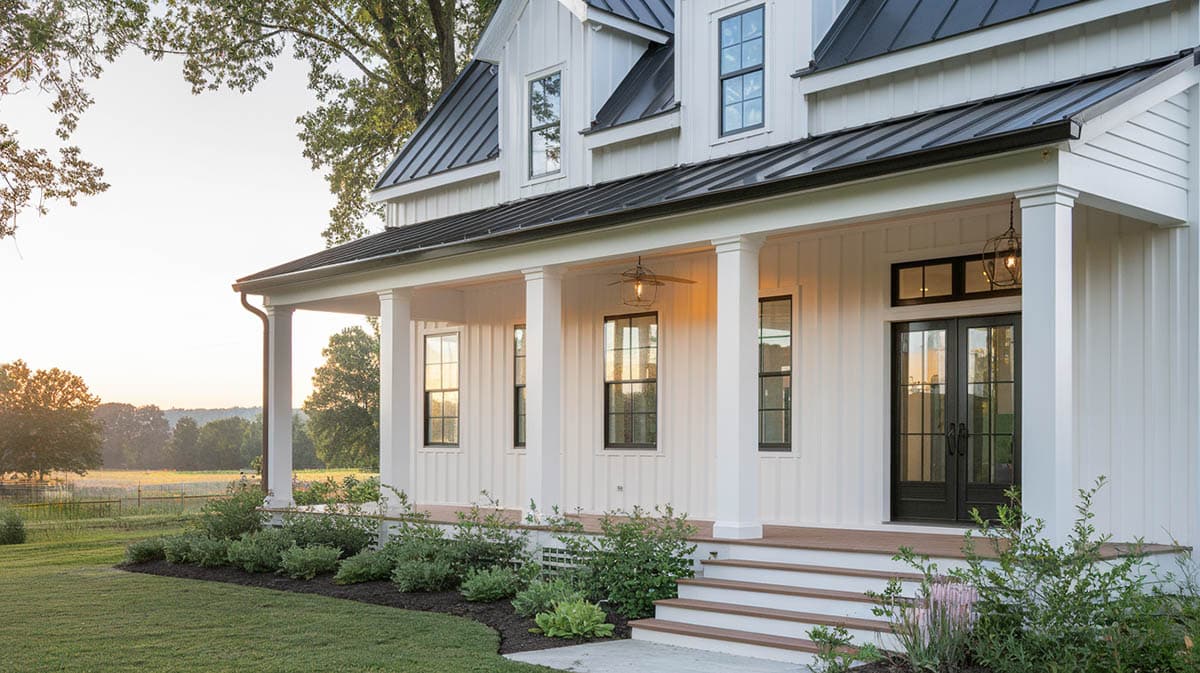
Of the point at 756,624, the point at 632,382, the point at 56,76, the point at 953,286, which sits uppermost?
the point at 56,76

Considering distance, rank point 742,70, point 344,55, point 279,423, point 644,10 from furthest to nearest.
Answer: point 344,55, point 279,423, point 644,10, point 742,70

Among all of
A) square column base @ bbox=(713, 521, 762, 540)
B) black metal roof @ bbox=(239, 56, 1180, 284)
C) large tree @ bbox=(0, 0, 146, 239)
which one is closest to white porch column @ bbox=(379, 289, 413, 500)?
black metal roof @ bbox=(239, 56, 1180, 284)

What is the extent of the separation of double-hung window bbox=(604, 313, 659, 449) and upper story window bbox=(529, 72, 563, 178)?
241cm

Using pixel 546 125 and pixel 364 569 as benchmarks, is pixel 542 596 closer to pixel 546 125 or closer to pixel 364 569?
pixel 364 569

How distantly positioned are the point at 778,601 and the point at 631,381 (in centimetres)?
511

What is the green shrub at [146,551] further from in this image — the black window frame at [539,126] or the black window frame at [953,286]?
the black window frame at [953,286]

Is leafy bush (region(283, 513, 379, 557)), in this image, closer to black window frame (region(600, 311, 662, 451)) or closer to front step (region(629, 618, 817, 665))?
→ black window frame (region(600, 311, 662, 451))

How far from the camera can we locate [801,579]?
29.3ft

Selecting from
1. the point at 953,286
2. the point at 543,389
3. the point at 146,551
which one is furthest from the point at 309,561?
the point at 953,286

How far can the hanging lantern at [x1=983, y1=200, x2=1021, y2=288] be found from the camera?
9953 mm

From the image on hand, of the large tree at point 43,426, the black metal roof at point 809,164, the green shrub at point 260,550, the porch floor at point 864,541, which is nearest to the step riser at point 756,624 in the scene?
the porch floor at point 864,541

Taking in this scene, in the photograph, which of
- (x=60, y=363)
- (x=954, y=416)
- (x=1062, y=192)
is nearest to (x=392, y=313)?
(x=954, y=416)

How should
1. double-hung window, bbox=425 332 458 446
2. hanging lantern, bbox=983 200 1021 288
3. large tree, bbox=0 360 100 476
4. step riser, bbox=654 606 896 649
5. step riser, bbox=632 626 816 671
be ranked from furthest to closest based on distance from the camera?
large tree, bbox=0 360 100 476 < double-hung window, bbox=425 332 458 446 < hanging lantern, bbox=983 200 1021 288 < step riser, bbox=632 626 816 671 < step riser, bbox=654 606 896 649

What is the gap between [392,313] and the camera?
13719mm
